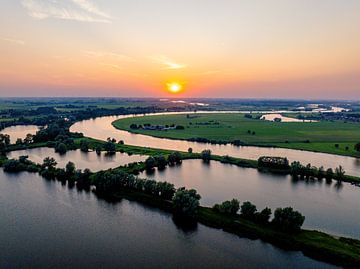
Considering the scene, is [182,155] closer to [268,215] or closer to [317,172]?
[317,172]

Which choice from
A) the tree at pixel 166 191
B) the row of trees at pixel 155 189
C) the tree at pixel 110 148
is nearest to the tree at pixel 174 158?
the row of trees at pixel 155 189

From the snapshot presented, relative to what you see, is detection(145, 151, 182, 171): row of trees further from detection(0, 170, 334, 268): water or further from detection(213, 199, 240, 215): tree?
detection(213, 199, 240, 215): tree

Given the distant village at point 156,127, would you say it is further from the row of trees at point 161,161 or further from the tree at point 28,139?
the row of trees at point 161,161

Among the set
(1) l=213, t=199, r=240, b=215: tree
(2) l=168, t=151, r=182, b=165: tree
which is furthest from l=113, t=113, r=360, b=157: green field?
(1) l=213, t=199, r=240, b=215: tree

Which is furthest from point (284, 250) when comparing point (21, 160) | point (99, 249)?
point (21, 160)

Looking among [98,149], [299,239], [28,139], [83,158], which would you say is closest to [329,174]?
[299,239]
